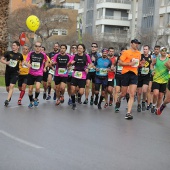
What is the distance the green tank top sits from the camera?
17.2 metres

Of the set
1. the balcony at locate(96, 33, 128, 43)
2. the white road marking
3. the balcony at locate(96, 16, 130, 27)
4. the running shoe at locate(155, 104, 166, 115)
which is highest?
the balcony at locate(96, 16, 130, 27)

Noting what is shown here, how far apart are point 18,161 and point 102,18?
7836cm

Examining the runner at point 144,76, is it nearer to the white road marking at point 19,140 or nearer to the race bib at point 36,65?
the race bib at point 36,65

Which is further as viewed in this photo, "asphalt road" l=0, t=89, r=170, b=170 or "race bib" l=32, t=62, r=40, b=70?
"race bib" l=32, t=62, r=40, b=70

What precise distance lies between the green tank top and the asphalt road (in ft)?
3.50

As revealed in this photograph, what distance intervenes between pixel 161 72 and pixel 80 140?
658 centimetres

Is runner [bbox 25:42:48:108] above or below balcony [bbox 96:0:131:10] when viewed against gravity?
below

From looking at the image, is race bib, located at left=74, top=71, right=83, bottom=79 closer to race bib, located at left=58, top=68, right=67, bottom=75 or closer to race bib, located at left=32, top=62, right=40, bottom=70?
race bib, located at left=58, top=68, right=67, bottom=75

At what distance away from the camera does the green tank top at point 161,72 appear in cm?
1719

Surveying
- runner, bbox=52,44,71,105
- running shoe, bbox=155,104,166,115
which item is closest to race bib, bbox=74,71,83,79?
runner, bbox=52,44,71,105

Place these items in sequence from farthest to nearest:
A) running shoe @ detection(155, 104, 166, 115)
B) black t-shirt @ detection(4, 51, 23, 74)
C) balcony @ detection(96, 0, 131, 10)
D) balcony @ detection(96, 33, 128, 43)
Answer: balcony @ detection(96, 0, 131, 10), balcony @ detection(96, 33, 128, 43), black t-shirt @ detection(4, 51, 23, 74), running shoe @ detection(155, 104, 166, 115)

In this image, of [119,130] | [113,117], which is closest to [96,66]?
[113,117]

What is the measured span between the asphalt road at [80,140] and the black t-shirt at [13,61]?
1.10 m

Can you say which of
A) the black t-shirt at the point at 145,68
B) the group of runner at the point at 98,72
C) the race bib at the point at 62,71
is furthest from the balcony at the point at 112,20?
the race bib at the point at 62,71
